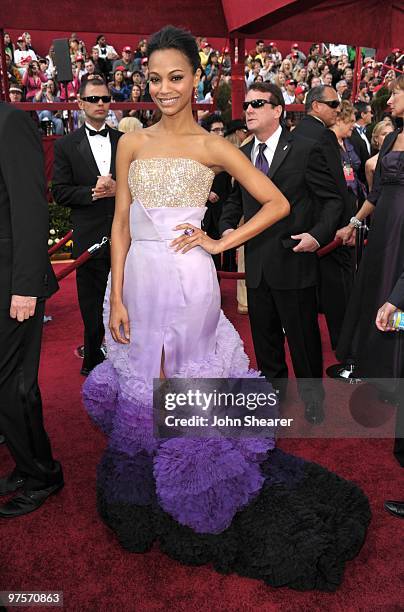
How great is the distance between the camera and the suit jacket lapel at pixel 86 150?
411 centimetres

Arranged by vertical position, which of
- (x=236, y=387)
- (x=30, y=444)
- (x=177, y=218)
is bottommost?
(x=30, y=444)

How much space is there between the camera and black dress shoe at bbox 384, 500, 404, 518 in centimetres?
278

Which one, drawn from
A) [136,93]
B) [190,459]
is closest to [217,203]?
[190,459]

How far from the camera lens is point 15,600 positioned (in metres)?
2.31

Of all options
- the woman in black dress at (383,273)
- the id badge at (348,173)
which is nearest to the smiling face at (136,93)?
the id badge at (348,173)

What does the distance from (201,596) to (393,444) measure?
5.26 ft

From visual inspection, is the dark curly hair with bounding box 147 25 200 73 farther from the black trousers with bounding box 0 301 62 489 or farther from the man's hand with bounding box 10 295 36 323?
the black trousers with bounding box 0 301 62 489

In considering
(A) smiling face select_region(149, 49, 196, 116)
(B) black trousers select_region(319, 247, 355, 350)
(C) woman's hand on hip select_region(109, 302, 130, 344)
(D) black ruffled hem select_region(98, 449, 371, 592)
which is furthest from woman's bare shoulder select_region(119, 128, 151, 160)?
(B) black trousers select_region(319, 247, 355, 350)

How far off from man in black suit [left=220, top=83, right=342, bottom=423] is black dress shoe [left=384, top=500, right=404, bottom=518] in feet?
2.88

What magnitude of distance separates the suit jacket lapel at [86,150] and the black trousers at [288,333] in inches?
56.5

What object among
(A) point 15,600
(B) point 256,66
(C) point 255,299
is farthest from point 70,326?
(B) point 256,66

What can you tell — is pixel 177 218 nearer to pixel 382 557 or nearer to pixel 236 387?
pixel 236 387

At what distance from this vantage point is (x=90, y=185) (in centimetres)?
416

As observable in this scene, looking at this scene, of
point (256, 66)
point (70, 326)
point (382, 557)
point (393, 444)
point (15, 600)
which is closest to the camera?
point (15, 600)
